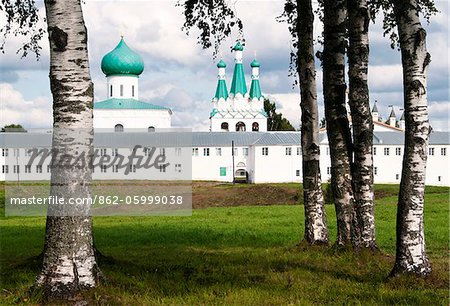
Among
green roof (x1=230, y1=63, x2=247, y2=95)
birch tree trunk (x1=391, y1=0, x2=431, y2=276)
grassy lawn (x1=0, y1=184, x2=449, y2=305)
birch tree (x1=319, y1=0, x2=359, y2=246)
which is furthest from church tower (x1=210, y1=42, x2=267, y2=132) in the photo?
birch tree trunk (x1=391, y1=0, x2=431, y2=276)

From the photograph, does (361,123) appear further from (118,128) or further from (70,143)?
(118,128)

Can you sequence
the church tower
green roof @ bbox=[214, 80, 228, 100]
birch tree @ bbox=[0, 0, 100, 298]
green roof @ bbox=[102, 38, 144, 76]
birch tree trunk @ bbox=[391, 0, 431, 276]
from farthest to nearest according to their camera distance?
green roof @ bbox=[214, 80, 228, 100] → the church tower → green roof @ bbox=[102, 38, 144, 76] → birch tree trunk @ bbox=[391, 0, 431, 276] → birch tree @ bbox=[0, 0, 100, 298]

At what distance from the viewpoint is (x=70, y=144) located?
7027mm

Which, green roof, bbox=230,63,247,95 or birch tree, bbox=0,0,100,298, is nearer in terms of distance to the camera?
birch tree, bbox=0,0,100,298

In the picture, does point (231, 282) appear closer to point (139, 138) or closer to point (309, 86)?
point (309, 86)

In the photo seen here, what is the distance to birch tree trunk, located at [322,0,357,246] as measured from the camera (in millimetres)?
10766

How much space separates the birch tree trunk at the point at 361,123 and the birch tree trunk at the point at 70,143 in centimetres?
484

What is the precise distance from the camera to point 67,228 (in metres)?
7.04

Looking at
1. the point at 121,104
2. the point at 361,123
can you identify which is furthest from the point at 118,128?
the point at 361,123

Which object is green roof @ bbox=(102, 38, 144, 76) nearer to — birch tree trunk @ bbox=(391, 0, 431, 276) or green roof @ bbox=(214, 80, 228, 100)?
green roof @ bbox=(214, 80, 228, 100)

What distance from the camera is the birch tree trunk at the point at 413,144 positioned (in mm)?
8133

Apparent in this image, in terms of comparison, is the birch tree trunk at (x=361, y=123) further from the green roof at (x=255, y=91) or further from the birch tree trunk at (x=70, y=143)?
the green roof at (x=255, y=91)

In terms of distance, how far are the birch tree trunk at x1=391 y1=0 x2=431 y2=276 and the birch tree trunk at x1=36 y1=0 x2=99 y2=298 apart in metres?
3.86

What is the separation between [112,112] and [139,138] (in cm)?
688
